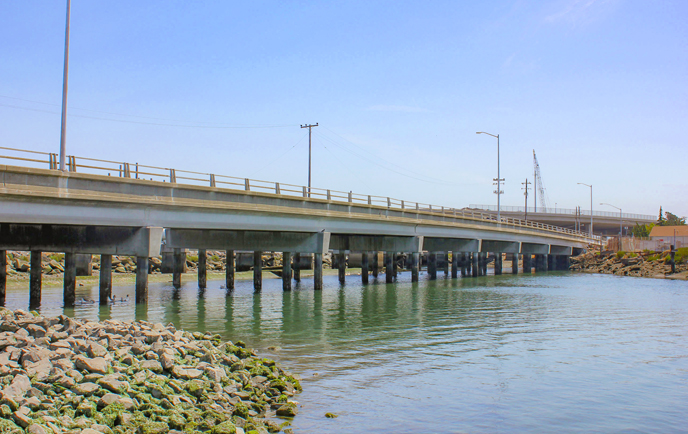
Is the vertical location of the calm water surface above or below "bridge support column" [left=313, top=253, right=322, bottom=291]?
below

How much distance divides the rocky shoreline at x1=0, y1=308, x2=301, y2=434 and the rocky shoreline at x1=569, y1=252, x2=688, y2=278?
71.0 m

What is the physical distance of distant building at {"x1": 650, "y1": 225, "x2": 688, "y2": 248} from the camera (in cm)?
8981

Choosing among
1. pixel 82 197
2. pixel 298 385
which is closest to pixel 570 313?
pixel 298 385

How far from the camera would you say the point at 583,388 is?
15102 mm

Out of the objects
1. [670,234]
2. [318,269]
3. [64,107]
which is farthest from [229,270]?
[670,234]

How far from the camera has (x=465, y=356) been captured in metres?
19.3

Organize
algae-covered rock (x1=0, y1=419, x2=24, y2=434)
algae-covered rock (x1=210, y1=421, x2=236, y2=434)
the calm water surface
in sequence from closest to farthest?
algae-covered rock (x1=0, y1=419, x2=24, y2=434)
algae-covered rock (x1=210, y1=421, x2=236, y2=434)
the calm water surface

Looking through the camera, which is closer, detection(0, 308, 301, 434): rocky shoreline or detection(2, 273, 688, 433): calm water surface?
detection(0, 308, 301, 434): rocky shoreline

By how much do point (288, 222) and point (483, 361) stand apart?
24.8 m

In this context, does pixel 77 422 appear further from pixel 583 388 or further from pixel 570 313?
pixel 570 313

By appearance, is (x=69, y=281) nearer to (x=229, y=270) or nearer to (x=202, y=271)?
(x=202, y=271)

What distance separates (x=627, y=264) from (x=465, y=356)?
75.3 meters

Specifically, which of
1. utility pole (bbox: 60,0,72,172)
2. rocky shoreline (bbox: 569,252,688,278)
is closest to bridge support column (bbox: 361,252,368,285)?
utility pole (bbox: 60,0,72,172)

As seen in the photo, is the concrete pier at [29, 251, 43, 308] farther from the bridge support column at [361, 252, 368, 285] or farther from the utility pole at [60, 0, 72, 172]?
the bridge support column at [361, 252, 368, 285]
